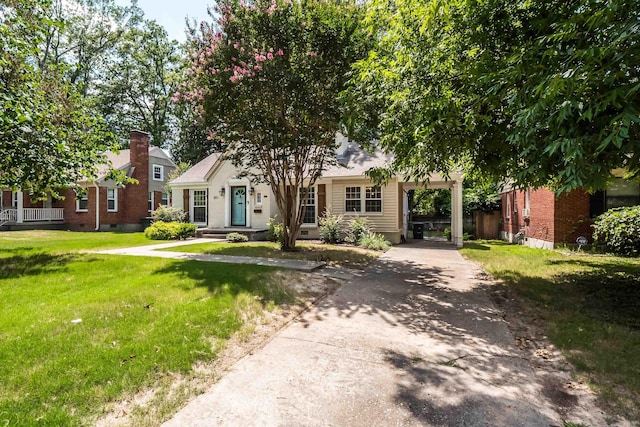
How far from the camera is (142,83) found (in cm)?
3272

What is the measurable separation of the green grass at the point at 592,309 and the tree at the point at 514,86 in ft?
Answer: 6.26

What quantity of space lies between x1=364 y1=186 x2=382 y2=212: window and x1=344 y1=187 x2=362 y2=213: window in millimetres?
337

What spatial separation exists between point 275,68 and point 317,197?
7.79 m

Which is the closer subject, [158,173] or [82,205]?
[82,205]

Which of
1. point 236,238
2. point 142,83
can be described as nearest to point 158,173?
point 142,83

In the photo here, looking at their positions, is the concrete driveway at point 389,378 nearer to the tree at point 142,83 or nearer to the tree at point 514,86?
the tree at point 514,86

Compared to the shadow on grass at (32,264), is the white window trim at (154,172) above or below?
above

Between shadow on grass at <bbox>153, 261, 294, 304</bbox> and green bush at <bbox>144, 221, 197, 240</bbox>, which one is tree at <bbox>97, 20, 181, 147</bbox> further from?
shadow on grass at <bbox>153, 261, 294, 304</bbox>

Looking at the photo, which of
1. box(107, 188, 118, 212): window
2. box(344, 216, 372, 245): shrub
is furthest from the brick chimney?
box(344, 216, 372, 245): shrub

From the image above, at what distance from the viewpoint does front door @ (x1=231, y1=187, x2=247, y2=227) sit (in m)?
17.2

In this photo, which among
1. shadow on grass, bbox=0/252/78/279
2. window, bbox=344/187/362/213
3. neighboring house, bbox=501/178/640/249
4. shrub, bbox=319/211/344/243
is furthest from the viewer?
window, bbox=344/187/362/213

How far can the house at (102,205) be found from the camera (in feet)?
68.3

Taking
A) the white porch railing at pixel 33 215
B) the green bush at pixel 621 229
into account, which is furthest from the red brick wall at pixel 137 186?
the green bush at pixel 621 229

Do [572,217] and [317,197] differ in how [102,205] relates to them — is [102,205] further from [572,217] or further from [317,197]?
[572,217]
